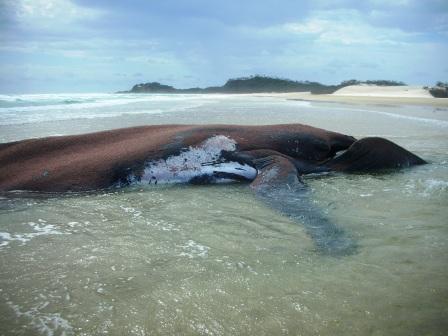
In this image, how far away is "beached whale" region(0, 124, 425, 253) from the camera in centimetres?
491

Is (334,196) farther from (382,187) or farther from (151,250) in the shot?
(151,250)

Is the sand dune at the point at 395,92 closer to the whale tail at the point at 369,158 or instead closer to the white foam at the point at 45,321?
the whale tail at the point at 369,158

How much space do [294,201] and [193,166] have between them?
5.51 feet

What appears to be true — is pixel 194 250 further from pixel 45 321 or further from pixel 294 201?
pixel 294 201

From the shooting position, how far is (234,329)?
193cm

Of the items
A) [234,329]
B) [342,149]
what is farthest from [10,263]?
[342,149]

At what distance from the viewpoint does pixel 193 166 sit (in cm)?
524

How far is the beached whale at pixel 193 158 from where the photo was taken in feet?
16.1

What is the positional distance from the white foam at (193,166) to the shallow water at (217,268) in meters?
0.79

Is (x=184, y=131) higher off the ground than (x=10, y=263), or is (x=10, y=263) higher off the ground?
(x=184, y=131)

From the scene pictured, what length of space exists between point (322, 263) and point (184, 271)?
92cm

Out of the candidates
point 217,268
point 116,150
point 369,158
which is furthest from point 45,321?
point 369,158

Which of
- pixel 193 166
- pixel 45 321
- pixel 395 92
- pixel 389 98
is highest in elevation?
pixel 395 92

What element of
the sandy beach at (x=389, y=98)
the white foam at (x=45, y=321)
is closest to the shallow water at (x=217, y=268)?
the white foam at (x=45, y=321)
